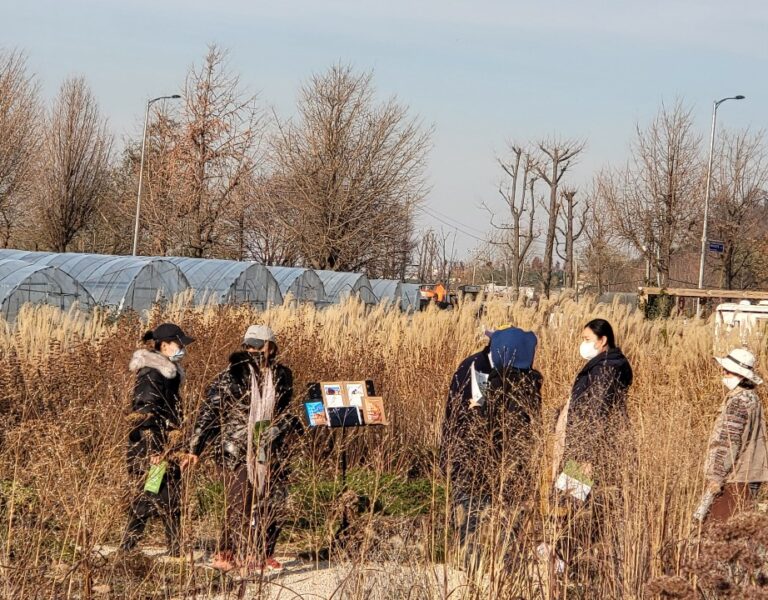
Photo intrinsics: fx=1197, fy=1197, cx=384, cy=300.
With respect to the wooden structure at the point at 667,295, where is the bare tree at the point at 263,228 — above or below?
above

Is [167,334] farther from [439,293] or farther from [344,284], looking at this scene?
[439,293]

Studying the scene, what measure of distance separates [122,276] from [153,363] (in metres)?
17.8

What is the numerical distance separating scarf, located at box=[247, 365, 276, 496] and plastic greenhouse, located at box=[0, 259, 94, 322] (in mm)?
13650

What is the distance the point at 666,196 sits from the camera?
112ft

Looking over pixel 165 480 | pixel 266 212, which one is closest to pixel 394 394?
pixel 165 480

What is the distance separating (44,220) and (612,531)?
126 ft

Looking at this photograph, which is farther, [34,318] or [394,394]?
[34,318]

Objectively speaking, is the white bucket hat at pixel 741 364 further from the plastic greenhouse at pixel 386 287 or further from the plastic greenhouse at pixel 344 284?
the plastic greenhouse at pixel 386 287

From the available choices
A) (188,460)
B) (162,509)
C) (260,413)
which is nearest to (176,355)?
(260,413)

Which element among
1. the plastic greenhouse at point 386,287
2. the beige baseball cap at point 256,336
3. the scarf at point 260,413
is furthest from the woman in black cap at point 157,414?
the plastic greenhouse at point 386,287

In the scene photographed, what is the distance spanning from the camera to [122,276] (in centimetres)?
2488

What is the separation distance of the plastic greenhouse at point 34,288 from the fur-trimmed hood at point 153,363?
12.9m

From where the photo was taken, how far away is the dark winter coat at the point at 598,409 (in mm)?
6059

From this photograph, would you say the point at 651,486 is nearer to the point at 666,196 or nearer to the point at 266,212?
the point at 666,196
